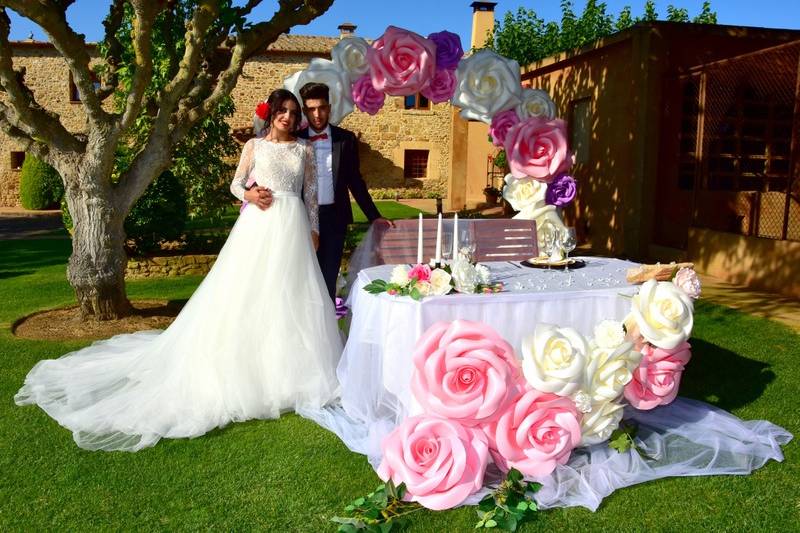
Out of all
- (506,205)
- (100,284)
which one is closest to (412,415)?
(100,284)

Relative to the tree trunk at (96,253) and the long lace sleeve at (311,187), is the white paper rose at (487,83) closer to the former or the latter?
the long lace sleeve at (311,187)

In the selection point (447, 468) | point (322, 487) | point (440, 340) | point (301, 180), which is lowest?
point (322, 487)

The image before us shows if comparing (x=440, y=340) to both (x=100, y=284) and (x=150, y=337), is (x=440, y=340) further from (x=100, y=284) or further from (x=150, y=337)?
(x=100, y=284)

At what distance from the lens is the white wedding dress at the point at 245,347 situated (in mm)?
4207

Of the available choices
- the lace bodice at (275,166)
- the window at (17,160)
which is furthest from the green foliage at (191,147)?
the window at (17,160)

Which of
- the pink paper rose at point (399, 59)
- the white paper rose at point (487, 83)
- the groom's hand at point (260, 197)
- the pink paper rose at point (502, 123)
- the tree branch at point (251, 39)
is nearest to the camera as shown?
the groom's hand at point (260, 197)

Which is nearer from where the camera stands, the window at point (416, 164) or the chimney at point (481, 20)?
the chimney at point (481, 20)

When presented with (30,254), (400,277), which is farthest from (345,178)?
(30,254)

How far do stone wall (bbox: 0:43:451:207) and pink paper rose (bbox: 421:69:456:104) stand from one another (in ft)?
65.8

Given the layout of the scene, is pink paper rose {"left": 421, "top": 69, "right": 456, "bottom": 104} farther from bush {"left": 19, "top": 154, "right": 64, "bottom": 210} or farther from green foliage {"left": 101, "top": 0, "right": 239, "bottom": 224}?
bush {"left": 19, "top": 154, "right": 64, "bottom": 210}

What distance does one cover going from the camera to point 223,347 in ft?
14.4

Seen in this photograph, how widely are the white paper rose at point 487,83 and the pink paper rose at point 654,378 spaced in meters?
2.69

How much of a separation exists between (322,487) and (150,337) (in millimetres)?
2790

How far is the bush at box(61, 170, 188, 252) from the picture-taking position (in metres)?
9.49
